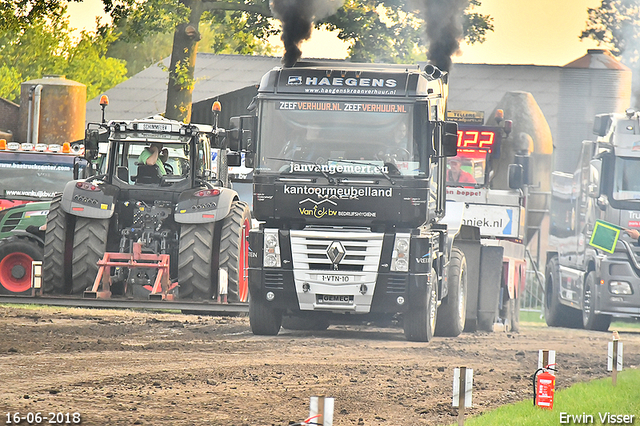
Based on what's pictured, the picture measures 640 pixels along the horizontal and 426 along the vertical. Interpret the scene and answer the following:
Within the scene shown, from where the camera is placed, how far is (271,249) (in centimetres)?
1515

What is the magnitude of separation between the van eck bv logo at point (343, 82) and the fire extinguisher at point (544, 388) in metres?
4.94

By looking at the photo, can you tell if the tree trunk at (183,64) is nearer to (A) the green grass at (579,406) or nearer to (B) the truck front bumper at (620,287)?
(B) the truck front bumper at (620,287)

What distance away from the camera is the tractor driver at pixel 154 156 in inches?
711

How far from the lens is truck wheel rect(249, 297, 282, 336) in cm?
1572

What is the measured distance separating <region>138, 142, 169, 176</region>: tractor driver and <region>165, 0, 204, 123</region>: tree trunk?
9348mm

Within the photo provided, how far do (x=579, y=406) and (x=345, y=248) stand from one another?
409cm

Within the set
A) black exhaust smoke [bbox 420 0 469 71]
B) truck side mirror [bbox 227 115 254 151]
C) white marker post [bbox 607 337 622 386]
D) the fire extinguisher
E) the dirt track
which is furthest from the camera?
black exhaust smoke [bbox 420 0 469 71]

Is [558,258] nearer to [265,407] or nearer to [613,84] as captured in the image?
[265,407]

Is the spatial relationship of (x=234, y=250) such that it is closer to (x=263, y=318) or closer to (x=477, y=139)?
(x=263, y=318)

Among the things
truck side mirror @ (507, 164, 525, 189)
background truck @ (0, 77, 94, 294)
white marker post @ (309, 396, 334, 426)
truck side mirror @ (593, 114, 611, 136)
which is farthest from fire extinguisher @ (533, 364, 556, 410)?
truck side mirror @ (507, 164, 525, 189)

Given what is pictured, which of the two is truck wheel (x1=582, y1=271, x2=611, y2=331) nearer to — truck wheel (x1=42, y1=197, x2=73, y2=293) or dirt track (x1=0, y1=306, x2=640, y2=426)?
dirt track (x1=0, y1=306, x2=640, y2=426)

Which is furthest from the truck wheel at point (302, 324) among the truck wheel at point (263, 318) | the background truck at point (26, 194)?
the background truck at point (26, 194)

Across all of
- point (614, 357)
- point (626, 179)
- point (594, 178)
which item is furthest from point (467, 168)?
point (614, 357)

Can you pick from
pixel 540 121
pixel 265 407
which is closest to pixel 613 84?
pixel 540 121
